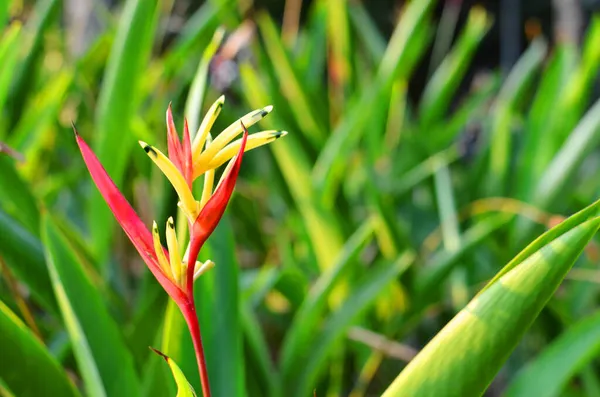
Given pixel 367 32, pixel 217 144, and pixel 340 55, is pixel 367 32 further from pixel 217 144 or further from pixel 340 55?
pixel 217 144

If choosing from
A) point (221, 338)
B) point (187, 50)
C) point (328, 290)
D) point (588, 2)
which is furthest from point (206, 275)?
point (588, 2)

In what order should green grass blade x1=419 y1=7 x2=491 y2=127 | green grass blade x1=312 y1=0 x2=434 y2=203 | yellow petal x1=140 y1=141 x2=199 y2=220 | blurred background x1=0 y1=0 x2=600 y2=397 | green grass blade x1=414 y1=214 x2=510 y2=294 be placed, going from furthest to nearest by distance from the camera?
green grass blade x1=419 y1=7 x2=491 y2=127 < green grass blade x1=312 y1=0 x2=434 y2=203 < green grass blade x1=414 y1=214 x2=510 y2=294 < blurred background x1=0 y1=0 x2=600 y2=397 < yellow petal x1=140 y1=141 x2=199 y2=220

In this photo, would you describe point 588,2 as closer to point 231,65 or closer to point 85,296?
point 231,65

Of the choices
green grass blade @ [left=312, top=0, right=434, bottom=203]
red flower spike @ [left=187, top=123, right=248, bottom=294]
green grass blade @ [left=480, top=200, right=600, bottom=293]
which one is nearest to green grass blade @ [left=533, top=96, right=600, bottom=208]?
green grass blade @ [left=312, top=0, right=434, bottom=203]

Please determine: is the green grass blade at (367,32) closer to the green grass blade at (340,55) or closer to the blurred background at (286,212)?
the blurred background at (286,212)

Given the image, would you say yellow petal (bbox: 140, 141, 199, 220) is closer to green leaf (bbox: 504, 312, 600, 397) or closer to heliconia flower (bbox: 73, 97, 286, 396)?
heliconia flower (bbox: 73, 97, 286, 396)

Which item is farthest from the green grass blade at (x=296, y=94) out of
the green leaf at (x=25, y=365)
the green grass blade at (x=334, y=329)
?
the green leaf at (x=25, y=365)

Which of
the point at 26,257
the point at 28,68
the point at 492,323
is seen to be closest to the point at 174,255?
the point at 492,323
